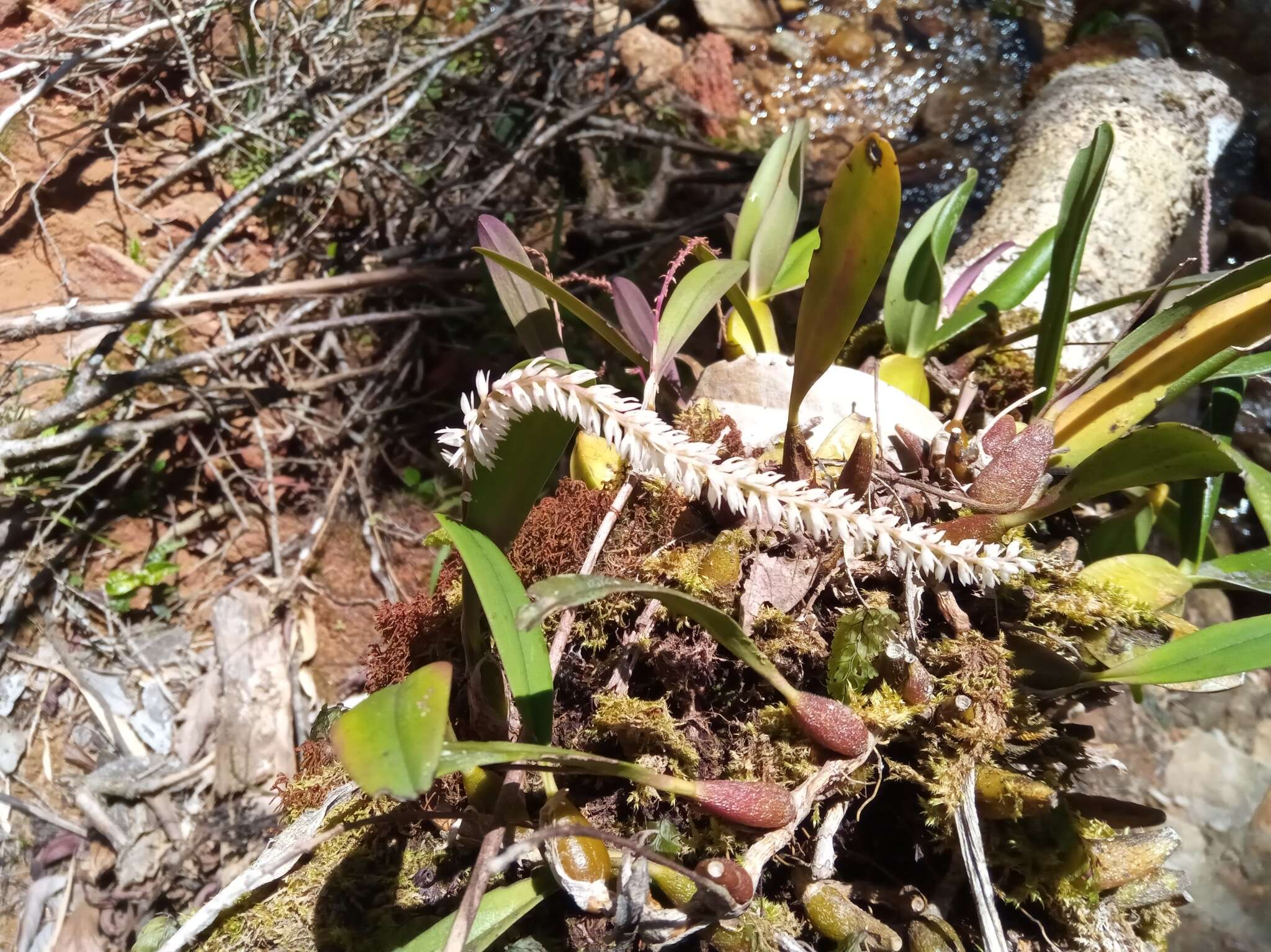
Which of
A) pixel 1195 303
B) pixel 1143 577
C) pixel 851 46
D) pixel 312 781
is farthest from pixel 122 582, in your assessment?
pixel 851 46

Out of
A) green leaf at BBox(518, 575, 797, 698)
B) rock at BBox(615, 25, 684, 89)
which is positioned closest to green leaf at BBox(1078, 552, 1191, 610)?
green leaf at BBox(518, 575, 797, 698)

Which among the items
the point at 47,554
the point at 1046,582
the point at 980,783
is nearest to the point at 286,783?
the point at 980,783

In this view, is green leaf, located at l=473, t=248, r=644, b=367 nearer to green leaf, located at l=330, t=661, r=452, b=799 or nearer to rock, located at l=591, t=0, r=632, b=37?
green leaf, located at l=330, t=661, r=452, b=799

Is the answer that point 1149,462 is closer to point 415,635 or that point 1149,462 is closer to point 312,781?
point 415,635

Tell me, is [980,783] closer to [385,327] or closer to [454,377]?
[454,377]

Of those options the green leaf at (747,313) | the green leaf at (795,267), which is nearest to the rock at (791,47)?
the green leaf at (795,267)

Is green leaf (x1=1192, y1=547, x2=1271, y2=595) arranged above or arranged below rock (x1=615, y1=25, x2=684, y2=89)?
below
